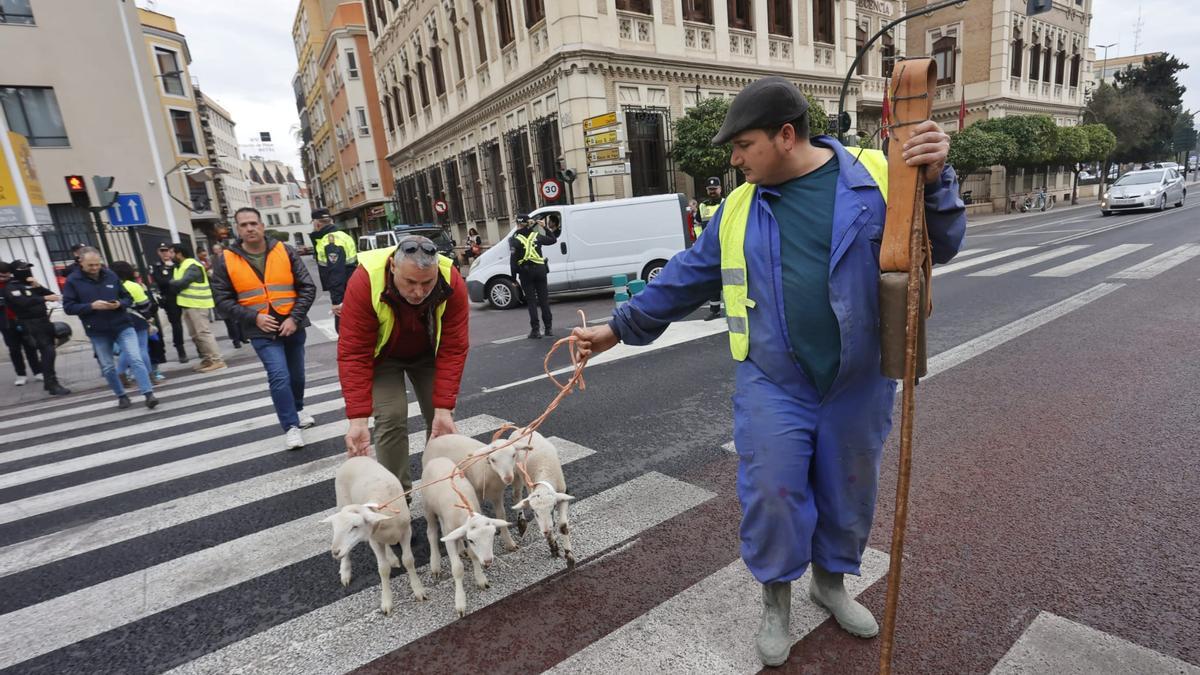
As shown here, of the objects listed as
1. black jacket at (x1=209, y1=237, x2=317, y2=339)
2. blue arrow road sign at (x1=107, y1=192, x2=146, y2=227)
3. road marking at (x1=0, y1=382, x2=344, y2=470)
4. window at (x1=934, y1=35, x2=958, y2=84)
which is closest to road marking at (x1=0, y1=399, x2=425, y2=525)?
road marking at (x1=0, y1=382, x2=344, y2=470)

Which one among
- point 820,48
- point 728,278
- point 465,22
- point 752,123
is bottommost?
point 728,278

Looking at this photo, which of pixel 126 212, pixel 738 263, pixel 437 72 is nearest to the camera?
pixel 738 263

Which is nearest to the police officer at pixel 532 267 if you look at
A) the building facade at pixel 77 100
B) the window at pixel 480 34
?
the building facade at pixel 77 100

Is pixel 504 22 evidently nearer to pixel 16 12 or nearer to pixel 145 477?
pixel 16 12

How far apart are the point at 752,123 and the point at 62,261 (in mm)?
19872

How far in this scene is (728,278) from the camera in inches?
94.3

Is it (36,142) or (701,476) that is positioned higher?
(36,142)

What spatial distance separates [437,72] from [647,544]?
30.4 meters

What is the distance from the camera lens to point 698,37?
2103 cm

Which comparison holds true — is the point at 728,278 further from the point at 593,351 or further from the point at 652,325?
the point at 593,351

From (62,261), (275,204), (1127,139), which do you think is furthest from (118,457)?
(275,204)

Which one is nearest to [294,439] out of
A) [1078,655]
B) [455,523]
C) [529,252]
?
[455,523]

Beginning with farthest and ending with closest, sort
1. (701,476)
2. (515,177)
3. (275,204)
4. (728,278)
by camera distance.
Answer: (275,204), (515,177), (701,476), (728,278)

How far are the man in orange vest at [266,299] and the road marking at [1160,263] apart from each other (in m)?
12.5
